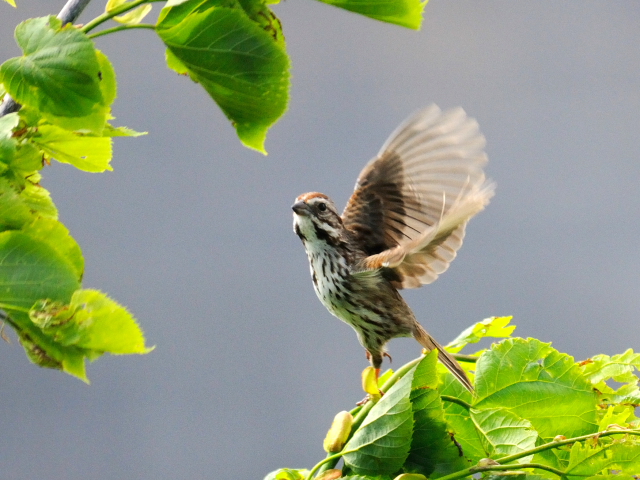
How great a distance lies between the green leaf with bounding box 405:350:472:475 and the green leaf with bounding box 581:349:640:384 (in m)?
0.22

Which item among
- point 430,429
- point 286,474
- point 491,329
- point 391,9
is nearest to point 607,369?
point 491,329

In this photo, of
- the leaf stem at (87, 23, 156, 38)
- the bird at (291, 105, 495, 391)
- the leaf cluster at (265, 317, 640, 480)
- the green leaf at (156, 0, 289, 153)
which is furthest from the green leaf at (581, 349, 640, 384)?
the leaf stem at (87, 23, 156, 38)

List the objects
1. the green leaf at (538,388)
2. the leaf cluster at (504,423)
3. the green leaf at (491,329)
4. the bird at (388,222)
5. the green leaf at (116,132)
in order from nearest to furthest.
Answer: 1. the green leaf at (116,132)
2. the leaf cluster at (504,423)
3. the green leaf at (538,388)
4. the green leaf at (491,329)
5. the bird at (388,222)

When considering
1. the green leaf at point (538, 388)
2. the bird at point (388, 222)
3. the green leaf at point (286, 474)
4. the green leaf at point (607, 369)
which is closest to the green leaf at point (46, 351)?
Answer: the green leaf at point (286, 474)

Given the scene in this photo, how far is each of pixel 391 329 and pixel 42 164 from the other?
762 millimetres

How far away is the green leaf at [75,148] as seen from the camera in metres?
0.54

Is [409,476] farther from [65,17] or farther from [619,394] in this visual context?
[65,17]

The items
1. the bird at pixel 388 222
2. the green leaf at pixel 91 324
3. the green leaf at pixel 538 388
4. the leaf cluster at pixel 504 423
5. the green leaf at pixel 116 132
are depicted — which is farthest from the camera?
the bird at pixel 388 222

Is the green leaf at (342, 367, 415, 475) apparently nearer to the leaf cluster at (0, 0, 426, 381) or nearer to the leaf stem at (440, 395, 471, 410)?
the leaf stem at (440, 395, 471, 410)

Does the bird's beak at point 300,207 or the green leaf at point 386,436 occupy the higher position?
the bird's beak at point 300,207

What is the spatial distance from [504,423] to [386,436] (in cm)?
13

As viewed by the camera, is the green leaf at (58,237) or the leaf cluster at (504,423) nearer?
the green leaf at (58,237)

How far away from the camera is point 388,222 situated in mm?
1243

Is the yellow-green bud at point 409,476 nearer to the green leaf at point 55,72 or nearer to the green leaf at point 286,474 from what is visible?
the green leaf at point 286,474
